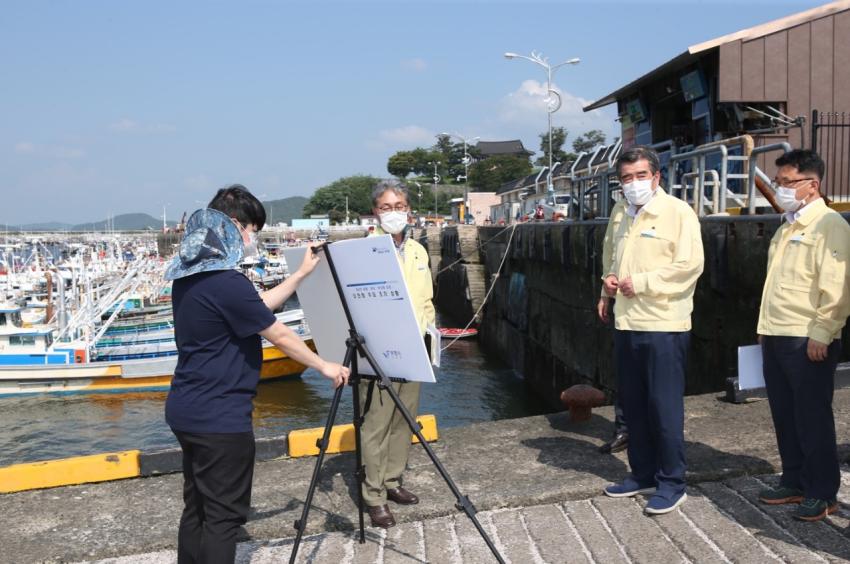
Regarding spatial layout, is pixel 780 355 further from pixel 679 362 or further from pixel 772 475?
pixel 772 475

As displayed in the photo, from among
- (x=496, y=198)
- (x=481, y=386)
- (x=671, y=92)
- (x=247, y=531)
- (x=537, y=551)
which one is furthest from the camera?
(x=496, y=198)

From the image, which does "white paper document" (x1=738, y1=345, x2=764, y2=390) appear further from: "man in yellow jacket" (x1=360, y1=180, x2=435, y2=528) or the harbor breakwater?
the harbor breakwater

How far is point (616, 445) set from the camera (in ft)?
16.6

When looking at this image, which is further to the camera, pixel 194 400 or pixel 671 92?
pixel 671 92

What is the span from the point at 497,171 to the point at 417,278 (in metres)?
100

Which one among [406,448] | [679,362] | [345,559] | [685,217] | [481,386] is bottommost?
[481,386]

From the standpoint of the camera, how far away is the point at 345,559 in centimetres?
375

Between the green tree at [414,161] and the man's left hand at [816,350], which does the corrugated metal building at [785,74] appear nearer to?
the man's left hand at [816,350]

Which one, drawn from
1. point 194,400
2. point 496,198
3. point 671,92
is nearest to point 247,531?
point 194,400

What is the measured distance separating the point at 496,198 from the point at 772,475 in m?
74.8

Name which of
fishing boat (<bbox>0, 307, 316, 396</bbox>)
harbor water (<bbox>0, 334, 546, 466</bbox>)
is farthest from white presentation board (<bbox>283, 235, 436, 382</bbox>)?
fishing boat (<bbox>0, 307, 316, 396</bbox>)

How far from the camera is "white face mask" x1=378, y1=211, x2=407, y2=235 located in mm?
4109

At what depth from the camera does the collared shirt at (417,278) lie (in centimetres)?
423

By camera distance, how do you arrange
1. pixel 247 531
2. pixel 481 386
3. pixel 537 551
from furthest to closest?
pixel 481 386, pixel 247 531, pixel 537 551
